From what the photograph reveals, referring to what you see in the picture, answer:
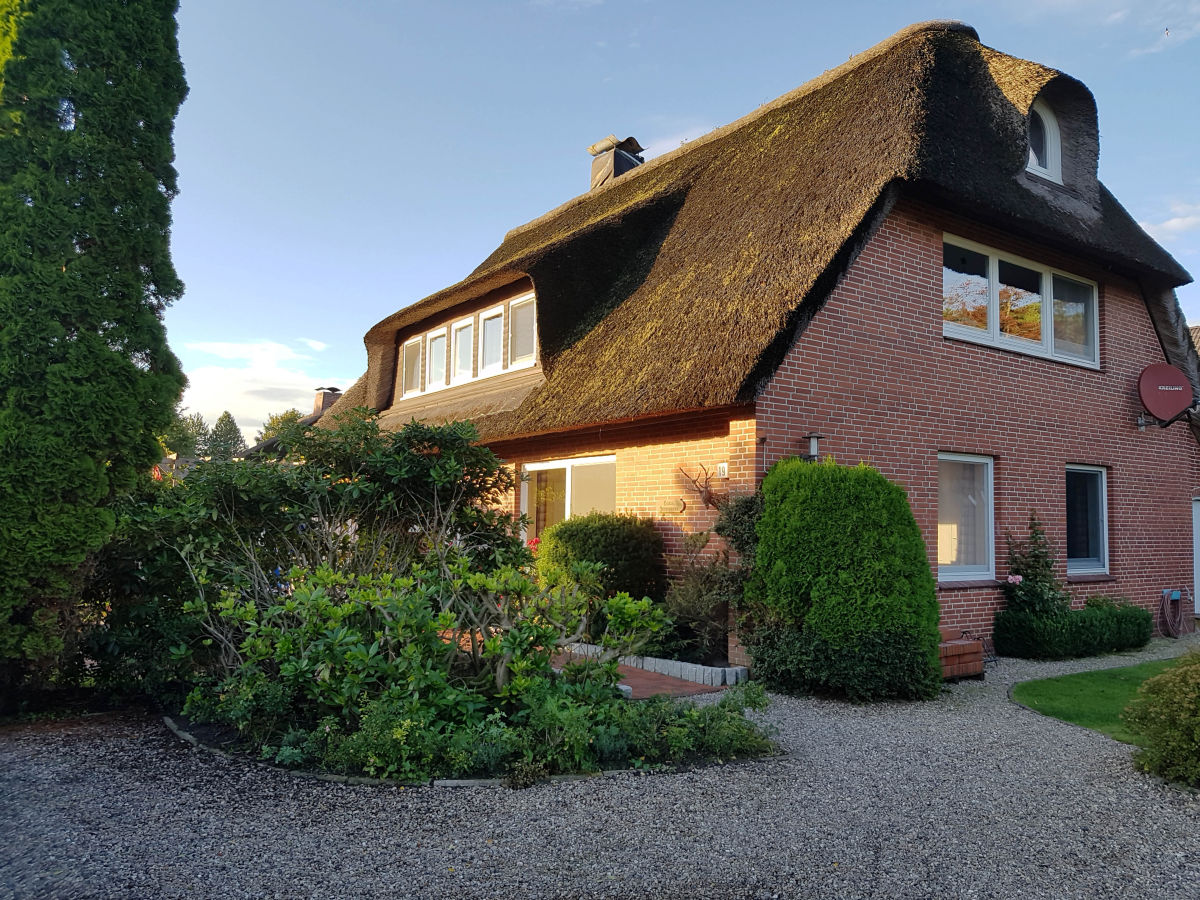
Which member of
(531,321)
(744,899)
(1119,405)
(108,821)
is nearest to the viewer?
(744,899)

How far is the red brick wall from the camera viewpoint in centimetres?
874

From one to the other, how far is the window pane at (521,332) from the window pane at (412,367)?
11.8 ft

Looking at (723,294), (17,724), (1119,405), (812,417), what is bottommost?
(17,724)

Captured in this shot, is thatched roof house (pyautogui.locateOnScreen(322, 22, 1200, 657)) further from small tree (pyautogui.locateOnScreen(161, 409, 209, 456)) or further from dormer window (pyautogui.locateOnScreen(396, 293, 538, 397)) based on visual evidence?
small tree (pyautogui.locateOnScreen(161, 409, 209, 456))

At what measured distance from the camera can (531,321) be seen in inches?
498

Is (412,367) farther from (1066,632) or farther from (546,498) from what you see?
(1066,632)

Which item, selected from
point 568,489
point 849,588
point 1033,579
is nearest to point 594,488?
point 568,489

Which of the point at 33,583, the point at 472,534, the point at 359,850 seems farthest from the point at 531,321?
the point at 359,850

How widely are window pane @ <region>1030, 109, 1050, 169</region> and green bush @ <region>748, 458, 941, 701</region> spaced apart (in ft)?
→ 22.1

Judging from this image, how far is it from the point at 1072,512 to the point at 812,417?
212 inches

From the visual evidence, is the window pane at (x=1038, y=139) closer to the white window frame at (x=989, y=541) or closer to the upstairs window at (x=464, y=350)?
the white window frame at (x=989, y=541)

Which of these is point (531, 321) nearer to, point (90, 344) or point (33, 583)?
point (90, 344)

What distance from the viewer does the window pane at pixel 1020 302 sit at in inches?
418

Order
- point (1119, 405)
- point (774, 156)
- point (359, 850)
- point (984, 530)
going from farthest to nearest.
Result: 1. point (1119, 405)
2. point (774, 156)
3. point (984, 530)
4. point (359, 850)
